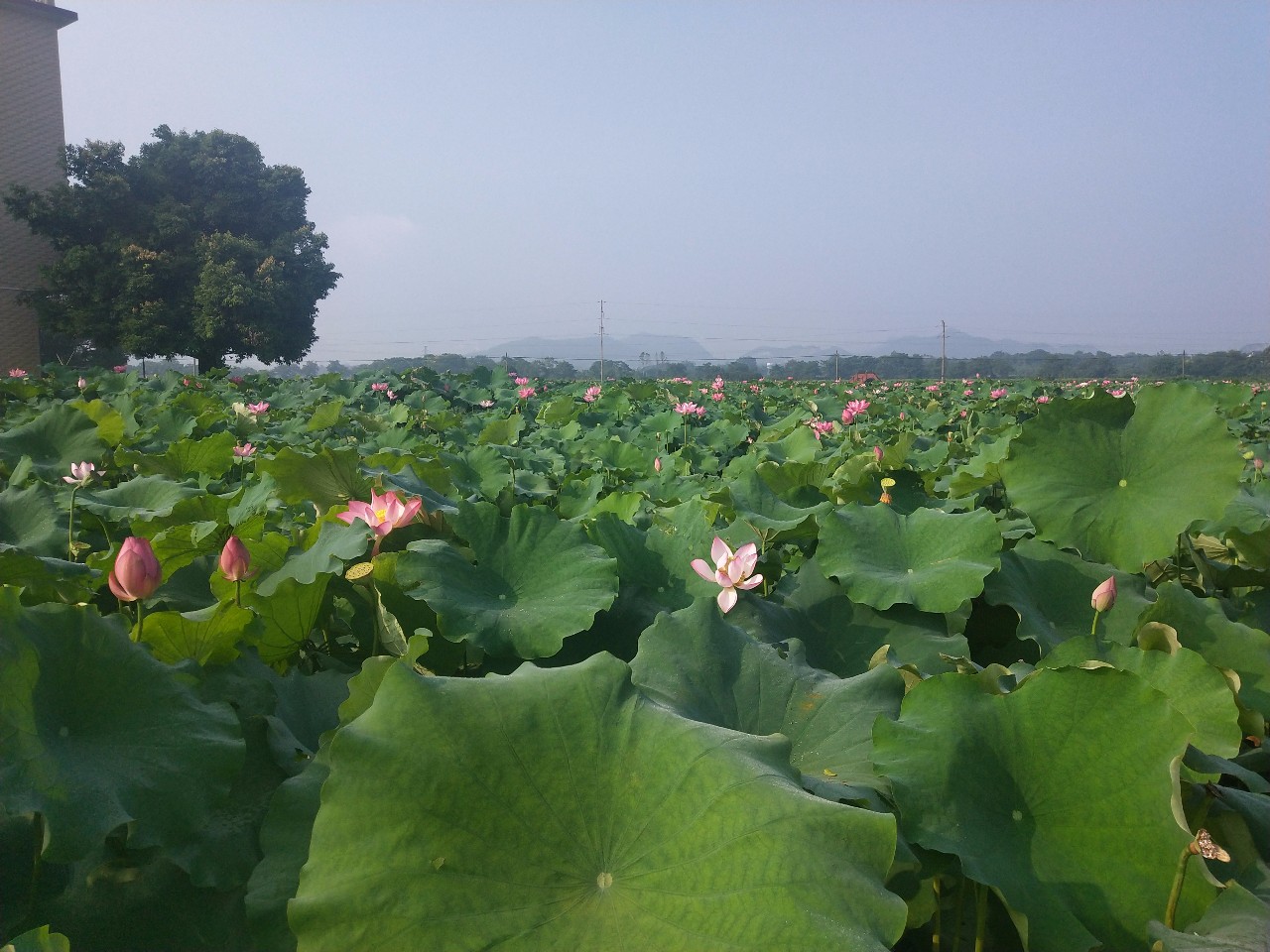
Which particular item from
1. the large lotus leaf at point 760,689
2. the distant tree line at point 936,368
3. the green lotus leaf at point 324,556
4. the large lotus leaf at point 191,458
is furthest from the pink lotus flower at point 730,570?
the distant tree line at point 936,368

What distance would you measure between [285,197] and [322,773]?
2707cm

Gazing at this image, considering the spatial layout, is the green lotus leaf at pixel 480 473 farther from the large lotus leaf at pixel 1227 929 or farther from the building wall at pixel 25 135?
the building wall at pixel 25 135

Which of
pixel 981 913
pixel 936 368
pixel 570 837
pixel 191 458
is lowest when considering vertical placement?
pixel 981 913

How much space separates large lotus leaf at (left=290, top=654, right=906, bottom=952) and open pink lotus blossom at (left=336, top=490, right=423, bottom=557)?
0.49 m

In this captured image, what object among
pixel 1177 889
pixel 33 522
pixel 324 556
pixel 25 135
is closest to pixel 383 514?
pixel 324 556

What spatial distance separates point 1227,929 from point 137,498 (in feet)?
6.39

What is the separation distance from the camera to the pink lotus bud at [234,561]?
35.8 inches

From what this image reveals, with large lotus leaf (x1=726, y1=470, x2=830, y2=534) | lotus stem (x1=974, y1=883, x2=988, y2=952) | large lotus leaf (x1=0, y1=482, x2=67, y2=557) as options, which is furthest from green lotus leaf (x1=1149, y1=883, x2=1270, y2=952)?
large lotus leaf (x1=0, y1=482, x2=67, y2=557)

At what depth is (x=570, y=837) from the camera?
592 millimetres

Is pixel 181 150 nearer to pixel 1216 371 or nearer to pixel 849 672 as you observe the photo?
pixel 849 672

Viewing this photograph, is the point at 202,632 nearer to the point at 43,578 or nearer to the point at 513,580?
the point at 43,578

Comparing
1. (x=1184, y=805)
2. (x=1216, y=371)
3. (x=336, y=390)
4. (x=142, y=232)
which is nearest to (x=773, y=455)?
(x=1184, y=805)

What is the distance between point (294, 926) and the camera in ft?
1.71

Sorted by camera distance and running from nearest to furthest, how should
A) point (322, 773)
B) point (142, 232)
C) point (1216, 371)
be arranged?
point (322, 773), point (1216, 371), point (142, 232)
